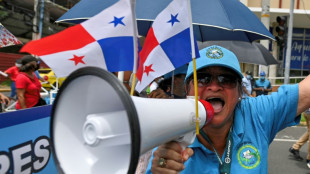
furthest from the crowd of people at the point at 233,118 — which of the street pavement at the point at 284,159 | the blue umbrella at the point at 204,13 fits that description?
the street pavement at the point at 284,159

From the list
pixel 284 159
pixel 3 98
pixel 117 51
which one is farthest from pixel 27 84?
pixel 284 159

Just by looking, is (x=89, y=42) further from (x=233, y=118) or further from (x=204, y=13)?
(x=204, y=13)

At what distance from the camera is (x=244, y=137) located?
142 centimetres

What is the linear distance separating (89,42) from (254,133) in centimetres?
93

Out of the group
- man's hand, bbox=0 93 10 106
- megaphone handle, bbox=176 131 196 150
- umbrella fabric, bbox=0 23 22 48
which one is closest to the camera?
megaphone handle, bbox=176 131 196 150

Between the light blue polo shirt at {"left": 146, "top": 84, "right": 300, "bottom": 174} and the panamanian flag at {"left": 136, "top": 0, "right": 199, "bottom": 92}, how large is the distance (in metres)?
0.42

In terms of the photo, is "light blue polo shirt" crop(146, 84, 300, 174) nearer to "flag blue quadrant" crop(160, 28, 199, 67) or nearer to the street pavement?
"flag blue quadrant" crop(160, 28, 199, 67)

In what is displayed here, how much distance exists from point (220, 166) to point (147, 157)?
2.30 feet

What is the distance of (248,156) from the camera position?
1.36 metres

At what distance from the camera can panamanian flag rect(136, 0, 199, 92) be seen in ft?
4.63

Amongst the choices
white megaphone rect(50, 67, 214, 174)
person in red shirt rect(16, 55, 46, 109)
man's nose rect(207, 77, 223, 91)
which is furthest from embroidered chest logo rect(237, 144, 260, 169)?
person in red shirt rect(16, 55, 46, 109)

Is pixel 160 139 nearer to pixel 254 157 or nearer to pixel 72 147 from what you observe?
pixel 72 147

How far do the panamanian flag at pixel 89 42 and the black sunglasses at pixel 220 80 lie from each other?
410mm

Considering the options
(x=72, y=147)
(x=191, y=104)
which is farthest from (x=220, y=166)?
(x=72, y=147)
